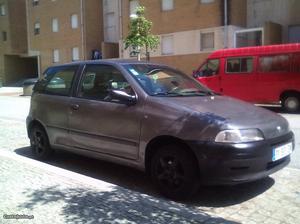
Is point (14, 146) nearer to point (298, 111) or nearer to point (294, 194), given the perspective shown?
point (294, 194)

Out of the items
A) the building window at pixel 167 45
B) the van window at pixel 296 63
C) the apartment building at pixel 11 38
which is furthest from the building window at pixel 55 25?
the van window at pixel 296 63

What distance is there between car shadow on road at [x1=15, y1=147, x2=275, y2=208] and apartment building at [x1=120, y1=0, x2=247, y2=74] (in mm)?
18764

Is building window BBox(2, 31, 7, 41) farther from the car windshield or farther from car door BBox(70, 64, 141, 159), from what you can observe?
the car windshield

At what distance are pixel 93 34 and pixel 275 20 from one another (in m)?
17.6

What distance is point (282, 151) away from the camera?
17.2 feet

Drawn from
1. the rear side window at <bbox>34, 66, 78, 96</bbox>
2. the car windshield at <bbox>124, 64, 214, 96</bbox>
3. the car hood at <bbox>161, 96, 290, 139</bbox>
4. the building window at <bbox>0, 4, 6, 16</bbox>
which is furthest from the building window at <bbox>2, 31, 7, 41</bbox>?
the car hood at <bbox>161, 96, 290, 139</bbox>

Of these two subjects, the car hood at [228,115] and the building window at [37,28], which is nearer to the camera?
the car hood at [228,115]

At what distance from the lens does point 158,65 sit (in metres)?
6.54

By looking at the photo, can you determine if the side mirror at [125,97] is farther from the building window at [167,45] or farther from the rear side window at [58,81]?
the building window at [167,45]

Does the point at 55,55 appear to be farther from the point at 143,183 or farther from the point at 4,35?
the point at 143,183

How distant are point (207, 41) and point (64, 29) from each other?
17070 millimetres

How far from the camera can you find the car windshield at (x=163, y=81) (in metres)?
5.78

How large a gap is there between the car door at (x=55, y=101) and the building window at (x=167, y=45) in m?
21.0

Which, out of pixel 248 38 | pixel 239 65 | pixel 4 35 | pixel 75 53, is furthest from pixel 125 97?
pixel 4 35
